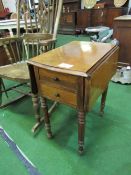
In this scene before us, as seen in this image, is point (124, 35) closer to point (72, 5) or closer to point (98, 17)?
point (98, 17)

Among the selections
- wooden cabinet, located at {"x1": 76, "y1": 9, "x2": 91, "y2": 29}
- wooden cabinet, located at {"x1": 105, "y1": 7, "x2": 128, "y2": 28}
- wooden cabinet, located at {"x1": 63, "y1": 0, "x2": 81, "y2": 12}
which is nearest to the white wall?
wooden cabinet, located at {"x1": 63, "y1": 0, "x2": 81, "y2": 12}

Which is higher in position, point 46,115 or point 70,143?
point 46,115

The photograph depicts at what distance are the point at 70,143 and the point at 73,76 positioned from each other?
2.32ft

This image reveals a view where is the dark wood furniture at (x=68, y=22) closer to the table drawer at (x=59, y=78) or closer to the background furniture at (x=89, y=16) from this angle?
the background furniture at (x=89, y=16)

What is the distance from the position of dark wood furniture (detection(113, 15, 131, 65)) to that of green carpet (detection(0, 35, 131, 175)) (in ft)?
2.38

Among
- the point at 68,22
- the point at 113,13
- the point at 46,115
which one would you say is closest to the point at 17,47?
the point at 46,115

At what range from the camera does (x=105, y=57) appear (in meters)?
1.09

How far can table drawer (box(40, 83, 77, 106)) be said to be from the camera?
3.30ft

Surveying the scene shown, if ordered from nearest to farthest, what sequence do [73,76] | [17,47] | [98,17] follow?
[73,76]
[17,47]
[98,17]

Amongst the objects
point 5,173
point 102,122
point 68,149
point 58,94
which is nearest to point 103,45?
point 58,94

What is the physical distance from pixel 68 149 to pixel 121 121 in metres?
0.61

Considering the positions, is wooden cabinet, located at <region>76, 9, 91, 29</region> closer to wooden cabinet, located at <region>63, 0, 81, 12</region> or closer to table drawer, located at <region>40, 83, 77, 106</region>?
wooden cabinet, located at <region>63, 0, 81, 12</region>

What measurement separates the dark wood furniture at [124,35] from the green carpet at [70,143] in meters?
0.73

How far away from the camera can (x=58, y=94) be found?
1.06 m
